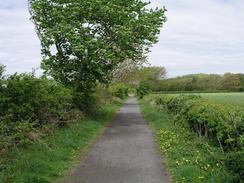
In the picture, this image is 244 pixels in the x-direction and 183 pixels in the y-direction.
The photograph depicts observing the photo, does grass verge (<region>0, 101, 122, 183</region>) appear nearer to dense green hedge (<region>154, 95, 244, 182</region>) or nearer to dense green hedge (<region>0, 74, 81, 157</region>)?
dense green hedge (<region>0, 74, 81, 157</region>)

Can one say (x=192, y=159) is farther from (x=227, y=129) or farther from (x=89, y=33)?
(x=89, y=33)

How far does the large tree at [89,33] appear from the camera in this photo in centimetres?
2394

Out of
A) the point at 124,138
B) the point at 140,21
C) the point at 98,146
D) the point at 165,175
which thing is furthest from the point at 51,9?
→ the point at 165,175

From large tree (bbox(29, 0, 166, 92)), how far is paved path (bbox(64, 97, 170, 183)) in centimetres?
772

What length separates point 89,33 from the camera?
81.1ft

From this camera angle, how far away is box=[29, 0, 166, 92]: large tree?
78.5 ft

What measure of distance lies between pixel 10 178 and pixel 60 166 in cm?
235

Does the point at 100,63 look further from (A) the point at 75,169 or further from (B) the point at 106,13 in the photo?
(A) the point at 75,169

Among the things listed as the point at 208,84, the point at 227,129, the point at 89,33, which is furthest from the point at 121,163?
the point at 208,84

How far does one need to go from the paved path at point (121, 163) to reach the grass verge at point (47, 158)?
0.44m

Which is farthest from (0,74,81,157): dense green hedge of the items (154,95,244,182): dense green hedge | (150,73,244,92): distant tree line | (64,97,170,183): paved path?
(150,73,244,92): distant tree line

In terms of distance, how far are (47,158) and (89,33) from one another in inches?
550

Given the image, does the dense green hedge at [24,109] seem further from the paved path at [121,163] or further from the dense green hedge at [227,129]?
the dense green hedge at [227,129]

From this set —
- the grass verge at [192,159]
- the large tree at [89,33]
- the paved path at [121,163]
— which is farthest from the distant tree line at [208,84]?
the grass verge at [192,159]
